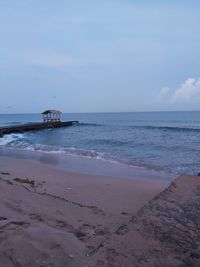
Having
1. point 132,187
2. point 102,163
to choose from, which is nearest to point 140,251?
point 132,187

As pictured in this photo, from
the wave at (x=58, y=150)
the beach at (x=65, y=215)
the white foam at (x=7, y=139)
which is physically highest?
the beach at (x=65, y=215)

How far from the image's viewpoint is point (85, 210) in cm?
650

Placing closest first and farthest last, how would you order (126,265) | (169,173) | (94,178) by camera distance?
(126,265)
(94,178)
(169,173)

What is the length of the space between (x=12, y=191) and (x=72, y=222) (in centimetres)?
243

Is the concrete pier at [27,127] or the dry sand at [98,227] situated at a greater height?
the dry sand at [98,227]

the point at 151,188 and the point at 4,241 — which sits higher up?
the point at 4,241

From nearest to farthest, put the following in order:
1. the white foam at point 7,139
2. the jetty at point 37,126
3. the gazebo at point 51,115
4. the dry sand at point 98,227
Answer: the dry sand at point 98,227 → the white foam at point 7,139 → the jetty at point 37,126 → the gazebo at point 51,115

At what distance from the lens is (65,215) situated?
5.95 m

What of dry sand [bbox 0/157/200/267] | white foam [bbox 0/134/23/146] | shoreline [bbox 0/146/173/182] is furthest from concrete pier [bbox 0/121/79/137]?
dry sand [bbox 0/157/200/267]

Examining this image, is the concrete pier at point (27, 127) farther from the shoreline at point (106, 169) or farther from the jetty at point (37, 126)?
the shoreline at point (106, 169)

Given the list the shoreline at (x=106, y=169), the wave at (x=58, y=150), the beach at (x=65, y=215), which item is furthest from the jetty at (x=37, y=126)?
the beach at (x=65, y=215)

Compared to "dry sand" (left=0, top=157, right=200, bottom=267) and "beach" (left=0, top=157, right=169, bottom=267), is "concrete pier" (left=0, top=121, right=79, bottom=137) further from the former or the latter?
"dry sand" (left=0, top=157, right=200, bottom=267)

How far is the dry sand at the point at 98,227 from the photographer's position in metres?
3.83

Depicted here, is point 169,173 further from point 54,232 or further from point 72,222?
point 54,232
